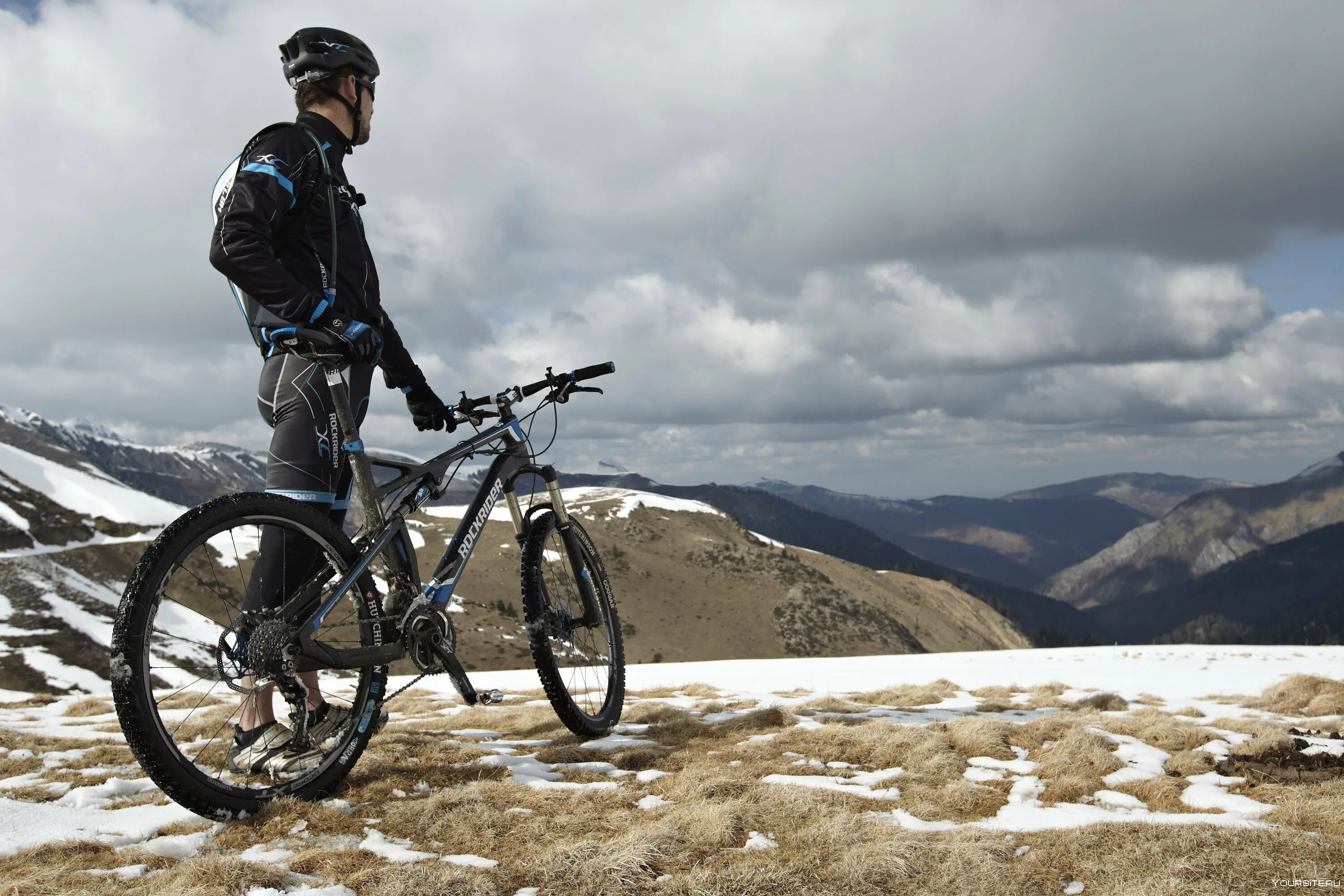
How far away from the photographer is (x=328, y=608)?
4430mm

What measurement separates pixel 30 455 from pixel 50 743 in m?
200

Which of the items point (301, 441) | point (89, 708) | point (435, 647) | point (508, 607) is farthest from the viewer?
point (508, 607)

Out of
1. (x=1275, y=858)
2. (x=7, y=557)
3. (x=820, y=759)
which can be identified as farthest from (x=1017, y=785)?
(x=7, y=557)

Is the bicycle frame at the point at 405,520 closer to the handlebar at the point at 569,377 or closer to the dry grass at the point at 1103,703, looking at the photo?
the handlebar at the point at 569,377

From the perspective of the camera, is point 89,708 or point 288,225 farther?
point 89,708

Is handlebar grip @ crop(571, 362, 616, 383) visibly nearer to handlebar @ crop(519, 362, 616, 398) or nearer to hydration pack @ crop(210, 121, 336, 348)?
handlebar @ crop(519, 362, 616, 398)

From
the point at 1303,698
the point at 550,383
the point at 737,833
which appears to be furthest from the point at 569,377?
the point at 1303,698

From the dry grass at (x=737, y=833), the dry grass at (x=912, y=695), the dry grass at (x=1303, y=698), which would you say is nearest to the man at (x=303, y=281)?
the dry grass at (x=737, y=833)

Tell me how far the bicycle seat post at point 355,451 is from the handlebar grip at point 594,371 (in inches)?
80.5

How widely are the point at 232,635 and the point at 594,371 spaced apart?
128 inches

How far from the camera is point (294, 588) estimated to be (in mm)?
4395

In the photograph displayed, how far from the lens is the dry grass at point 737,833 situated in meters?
3.15

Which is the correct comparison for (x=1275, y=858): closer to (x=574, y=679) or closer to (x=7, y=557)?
(x=574, y=679)

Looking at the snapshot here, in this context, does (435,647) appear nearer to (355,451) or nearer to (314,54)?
(355,451)
